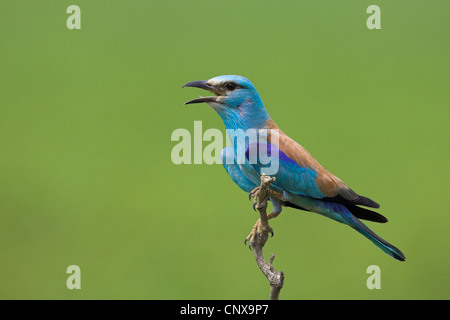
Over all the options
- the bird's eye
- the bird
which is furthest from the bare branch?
the bird's eye

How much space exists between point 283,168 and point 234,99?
541mm

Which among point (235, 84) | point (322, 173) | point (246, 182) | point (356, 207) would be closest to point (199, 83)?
point (235, 84)

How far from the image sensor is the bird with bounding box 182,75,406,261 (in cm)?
350

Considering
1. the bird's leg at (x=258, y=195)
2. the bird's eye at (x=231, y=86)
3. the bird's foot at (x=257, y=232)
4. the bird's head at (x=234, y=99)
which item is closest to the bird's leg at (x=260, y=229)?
the bird's foot at (x=257, y=232)

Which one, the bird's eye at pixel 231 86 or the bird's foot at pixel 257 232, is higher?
the bird's eye at pixel 231 86

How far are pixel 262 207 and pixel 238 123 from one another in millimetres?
659

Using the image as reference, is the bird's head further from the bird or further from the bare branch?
the bare branch

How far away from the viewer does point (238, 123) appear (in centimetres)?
364

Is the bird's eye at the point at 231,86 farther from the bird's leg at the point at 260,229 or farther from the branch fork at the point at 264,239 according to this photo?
the bird's leg at the point at 260,229

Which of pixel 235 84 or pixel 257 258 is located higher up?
pixel 235 84

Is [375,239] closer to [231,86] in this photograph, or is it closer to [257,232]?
[257,232]

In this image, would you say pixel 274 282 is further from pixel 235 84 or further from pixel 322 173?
pixel 235 84

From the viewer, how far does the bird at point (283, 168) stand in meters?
3.50

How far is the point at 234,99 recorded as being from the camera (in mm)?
3609
